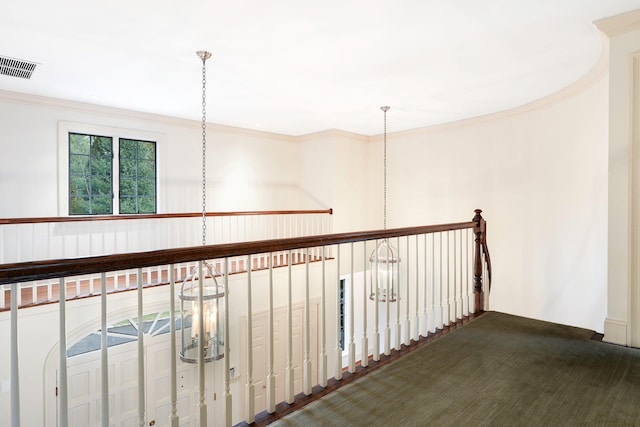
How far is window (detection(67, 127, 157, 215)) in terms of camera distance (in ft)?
16.7

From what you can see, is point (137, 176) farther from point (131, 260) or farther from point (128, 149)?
point (131, 260)

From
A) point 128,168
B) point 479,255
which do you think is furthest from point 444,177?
point 128,168

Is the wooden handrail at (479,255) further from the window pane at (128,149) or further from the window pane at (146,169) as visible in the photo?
the window pane at (128,149)

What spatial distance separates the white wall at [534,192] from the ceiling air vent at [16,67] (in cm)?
441

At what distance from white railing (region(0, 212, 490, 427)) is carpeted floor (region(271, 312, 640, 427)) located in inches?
7.5

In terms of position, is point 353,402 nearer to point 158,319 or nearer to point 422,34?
point 422,34

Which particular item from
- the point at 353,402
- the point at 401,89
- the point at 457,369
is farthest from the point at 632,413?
the point at 401,89

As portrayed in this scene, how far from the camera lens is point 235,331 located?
541 cm

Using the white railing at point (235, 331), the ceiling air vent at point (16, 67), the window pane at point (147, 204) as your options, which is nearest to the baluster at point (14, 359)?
the white railing at point (235, 331)

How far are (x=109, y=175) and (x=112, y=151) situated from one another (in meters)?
0.36

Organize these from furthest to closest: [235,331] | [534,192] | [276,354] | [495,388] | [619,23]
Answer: [276,354]
[235,331]
[534,192]
[619,23]
[495,388]

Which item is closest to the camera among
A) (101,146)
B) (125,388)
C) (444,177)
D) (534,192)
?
(125,388)

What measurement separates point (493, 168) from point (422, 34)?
10.5 ft

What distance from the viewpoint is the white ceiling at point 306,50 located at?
2.62 metres
